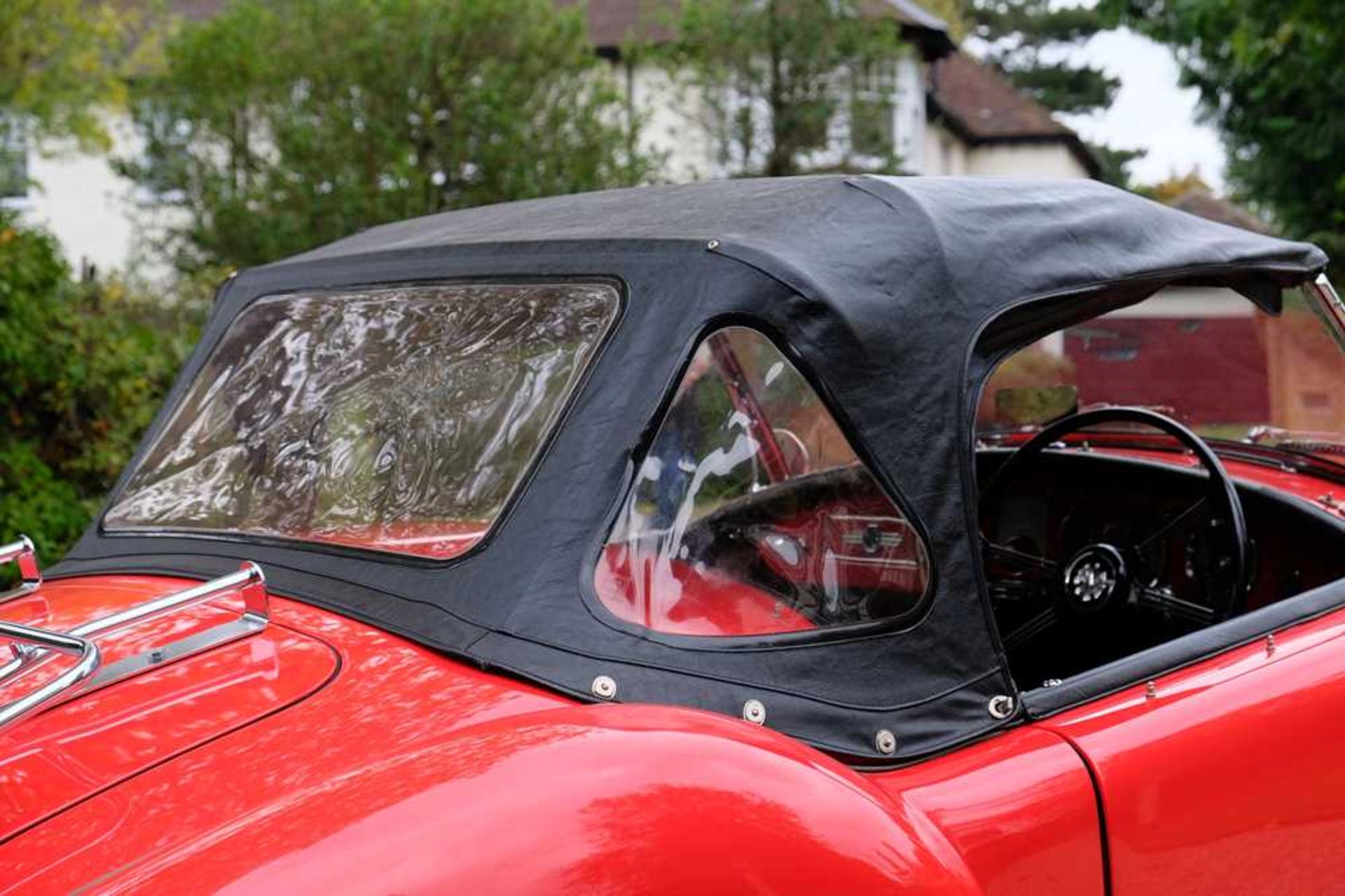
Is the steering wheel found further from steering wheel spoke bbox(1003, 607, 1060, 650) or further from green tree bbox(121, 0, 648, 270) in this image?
green tree bbox(121, 0, 648, 270)

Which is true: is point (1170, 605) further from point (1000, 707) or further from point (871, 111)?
point (871, 111)

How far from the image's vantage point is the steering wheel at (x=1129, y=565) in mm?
2855

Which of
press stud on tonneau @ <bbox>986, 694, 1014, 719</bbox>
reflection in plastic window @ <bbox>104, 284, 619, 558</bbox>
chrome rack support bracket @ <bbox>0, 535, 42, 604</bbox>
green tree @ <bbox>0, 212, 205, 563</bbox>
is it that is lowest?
green tree @ <bbox>0, 212, 205, 563</bbox>

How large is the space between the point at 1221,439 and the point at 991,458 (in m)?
0.55

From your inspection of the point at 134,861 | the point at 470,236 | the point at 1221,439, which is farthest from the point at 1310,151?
the point at 134,861

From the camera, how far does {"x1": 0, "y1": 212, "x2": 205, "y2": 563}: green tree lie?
23.7ft

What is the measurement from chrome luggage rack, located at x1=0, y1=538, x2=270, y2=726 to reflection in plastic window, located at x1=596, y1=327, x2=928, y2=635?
1.76 feet

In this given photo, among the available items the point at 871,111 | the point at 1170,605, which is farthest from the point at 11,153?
the point at 1170,605

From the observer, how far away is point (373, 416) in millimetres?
2652

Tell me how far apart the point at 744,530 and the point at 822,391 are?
0.89ft

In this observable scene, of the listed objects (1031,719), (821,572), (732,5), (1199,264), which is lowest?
(1031,719)

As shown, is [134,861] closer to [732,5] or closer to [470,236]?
[470,236]

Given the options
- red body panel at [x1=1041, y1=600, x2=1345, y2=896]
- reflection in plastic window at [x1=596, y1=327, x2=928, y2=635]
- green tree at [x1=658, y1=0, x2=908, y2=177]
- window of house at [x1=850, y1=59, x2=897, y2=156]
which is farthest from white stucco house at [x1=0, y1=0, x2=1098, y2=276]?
reflection in plastic window at [x1=596, y1=327, x2=928, y2=635]

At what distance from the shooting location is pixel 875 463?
2.19 m
